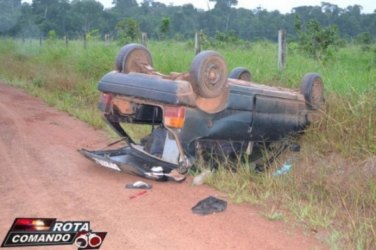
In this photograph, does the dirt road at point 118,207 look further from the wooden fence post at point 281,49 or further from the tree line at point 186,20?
the tree line at point 186,20

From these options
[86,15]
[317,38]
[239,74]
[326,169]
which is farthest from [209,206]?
[86,15]

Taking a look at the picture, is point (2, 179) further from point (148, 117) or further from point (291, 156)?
point (291, 156)

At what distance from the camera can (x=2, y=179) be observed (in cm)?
440

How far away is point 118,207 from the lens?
147 inches

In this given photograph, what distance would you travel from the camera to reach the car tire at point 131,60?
5.04 metres

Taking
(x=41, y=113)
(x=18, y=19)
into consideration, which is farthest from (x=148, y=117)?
(x=18, y=19)

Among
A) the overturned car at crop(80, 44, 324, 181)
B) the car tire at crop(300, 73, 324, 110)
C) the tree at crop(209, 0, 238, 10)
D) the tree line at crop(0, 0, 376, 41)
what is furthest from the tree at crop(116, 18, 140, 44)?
the tree at crop(209, 0, 238, 10)

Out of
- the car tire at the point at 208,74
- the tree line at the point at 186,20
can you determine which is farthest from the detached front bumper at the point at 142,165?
the tree line at the point at 186,20

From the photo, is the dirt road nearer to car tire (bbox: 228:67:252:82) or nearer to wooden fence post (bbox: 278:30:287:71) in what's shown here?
car tire (bbox: 228:67:252:82)

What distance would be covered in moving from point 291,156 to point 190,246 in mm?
2821

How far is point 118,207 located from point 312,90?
324 cm

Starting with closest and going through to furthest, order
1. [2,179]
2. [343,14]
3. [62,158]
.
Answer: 1. [2,179]
2. [62,158]
3. [343,14]

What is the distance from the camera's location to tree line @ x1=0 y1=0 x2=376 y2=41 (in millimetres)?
28953

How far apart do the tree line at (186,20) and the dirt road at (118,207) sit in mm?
17715
